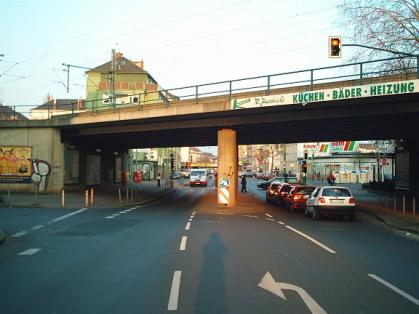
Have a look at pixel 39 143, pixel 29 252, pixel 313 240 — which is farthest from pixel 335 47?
pixel 39 143

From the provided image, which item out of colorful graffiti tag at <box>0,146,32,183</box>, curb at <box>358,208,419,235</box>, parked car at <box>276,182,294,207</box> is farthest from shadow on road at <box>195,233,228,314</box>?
colorful graffiti tag at <box>0,146,32,183</box>

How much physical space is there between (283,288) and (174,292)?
174 cm

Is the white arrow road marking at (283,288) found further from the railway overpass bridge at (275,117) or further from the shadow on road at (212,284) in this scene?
the railway overpass bridge at (275,117)

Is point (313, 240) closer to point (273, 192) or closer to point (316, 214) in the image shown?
point (316, 214)

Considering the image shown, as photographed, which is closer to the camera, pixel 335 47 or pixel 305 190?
pixel 335 47

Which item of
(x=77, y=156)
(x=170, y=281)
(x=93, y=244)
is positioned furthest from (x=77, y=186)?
(x=170, y=281)

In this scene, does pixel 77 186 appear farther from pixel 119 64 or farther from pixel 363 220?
pixel 119 64

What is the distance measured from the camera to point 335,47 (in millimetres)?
17938

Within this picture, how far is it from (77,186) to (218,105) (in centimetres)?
2168

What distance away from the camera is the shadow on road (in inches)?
254

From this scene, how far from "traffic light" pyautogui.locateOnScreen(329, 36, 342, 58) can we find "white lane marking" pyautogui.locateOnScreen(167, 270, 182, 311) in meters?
12.0

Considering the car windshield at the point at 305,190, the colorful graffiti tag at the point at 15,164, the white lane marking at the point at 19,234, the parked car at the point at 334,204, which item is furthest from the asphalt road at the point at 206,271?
the colorful graffiti tag at the point at 15,164

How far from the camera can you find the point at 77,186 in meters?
42.8

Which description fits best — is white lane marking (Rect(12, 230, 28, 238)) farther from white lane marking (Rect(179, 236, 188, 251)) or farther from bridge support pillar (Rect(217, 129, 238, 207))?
bridge support pillar (Rect(217, 129, 238, 207))
